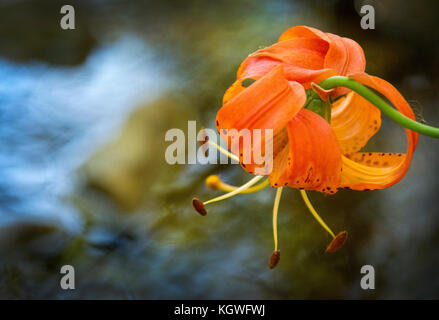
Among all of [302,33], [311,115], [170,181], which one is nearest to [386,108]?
[311,115]

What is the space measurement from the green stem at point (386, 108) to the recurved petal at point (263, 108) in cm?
5

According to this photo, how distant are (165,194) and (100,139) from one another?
24 cm

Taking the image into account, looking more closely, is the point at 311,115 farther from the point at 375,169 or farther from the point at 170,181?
the point at 170,181

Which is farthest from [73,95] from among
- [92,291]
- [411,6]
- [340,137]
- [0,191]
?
[411,6]

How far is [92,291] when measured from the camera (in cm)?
130

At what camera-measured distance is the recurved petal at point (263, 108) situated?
0.51 meters

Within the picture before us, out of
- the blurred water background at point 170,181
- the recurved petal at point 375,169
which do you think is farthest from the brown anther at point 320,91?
the blurred water background at point 170,181

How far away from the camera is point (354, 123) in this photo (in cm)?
70

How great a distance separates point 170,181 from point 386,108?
0.87 meters

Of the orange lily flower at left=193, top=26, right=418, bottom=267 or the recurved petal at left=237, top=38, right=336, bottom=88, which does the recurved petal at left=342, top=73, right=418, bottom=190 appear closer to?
the orange lily flower at left=193, top=26, right=418, bottom=267

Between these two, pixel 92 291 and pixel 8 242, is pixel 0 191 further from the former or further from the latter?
pixel 92 291

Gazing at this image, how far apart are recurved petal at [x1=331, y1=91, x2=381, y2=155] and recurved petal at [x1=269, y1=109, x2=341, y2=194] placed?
0.50ft

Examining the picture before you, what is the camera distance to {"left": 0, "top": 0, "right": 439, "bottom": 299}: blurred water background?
4.19ft

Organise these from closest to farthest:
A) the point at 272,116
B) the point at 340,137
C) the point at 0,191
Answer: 1. the point at 272,116
2. the point at 340,137
3. the point at 0,191
